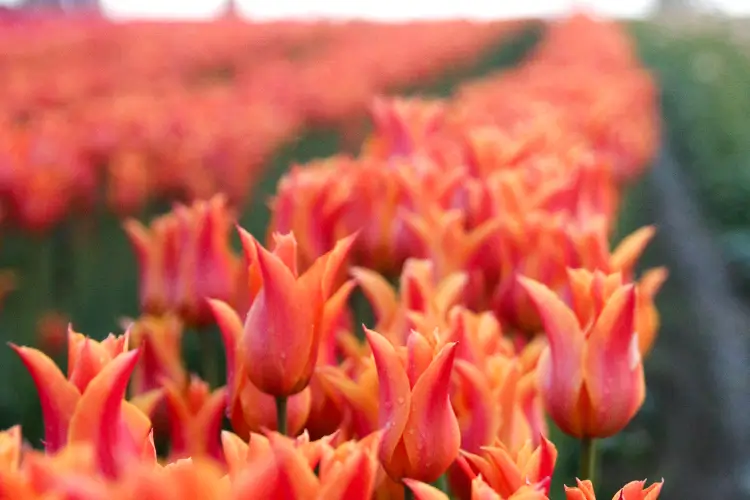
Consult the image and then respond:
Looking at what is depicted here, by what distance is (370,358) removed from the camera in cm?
90

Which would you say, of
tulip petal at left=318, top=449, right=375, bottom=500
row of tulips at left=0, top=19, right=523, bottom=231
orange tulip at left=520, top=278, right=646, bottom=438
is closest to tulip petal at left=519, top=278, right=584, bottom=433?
orange tulip at left=520, top=278, right=646, bottom=438

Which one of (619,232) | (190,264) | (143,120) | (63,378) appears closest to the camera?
(63,378)

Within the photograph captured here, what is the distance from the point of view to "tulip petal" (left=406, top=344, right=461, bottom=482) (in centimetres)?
73

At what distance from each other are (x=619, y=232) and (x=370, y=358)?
295cm

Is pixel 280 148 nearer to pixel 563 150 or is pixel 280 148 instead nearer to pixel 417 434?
pixel 563 150

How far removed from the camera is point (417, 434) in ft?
2.46

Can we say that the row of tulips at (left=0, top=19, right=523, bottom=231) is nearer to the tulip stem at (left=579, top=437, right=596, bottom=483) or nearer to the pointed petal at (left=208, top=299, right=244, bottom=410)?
the pointed petal at (left=208, top=299, right=244, bottom=410)

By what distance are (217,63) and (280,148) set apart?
5.57 metres

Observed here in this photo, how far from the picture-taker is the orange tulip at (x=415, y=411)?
0.73 m

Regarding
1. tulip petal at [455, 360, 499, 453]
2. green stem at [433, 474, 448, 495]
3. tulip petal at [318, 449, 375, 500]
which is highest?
tulip petal at [318, 449, 375, 500]

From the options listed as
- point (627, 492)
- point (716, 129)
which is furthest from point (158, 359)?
point (716, 129)

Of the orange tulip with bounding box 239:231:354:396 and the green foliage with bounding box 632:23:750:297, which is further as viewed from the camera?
the green foliage with bounding box 632:23:750:297

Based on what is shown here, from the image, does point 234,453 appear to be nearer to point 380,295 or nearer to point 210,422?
point 210,422

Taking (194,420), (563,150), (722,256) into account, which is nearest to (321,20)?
(722,256)
